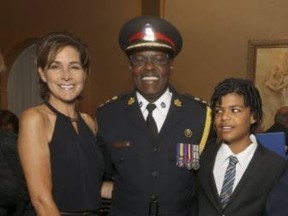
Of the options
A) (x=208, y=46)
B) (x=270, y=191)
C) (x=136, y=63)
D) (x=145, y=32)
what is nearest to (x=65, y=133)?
(x=136, y=63)

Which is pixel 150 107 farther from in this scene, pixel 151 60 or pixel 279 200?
pixel 279 200

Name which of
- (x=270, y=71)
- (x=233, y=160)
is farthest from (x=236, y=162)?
(x=270, y=71)

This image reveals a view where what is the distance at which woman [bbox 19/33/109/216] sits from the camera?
5.63 feet

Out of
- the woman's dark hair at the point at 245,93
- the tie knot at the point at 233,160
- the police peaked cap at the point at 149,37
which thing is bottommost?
the tie knot at the point at 233,160

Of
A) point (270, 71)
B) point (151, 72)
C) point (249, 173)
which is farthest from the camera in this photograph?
point (270, 71)

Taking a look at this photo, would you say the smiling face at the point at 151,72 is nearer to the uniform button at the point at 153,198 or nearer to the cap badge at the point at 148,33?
the cap badge at the point at 148,33

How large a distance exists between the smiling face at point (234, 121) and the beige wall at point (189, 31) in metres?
2.89

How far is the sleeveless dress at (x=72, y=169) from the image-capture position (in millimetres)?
1838

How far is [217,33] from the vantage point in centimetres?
489

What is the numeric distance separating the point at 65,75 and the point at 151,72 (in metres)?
0.47

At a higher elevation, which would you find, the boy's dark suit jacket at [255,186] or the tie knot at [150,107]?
the tie knot at [150,107]

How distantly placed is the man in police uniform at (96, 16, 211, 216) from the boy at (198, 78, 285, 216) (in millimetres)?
114

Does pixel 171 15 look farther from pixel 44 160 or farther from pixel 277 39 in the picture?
pixel 44 160

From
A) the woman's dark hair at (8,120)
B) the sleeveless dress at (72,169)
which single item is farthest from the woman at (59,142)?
the woman's dark hair at (8,120)
